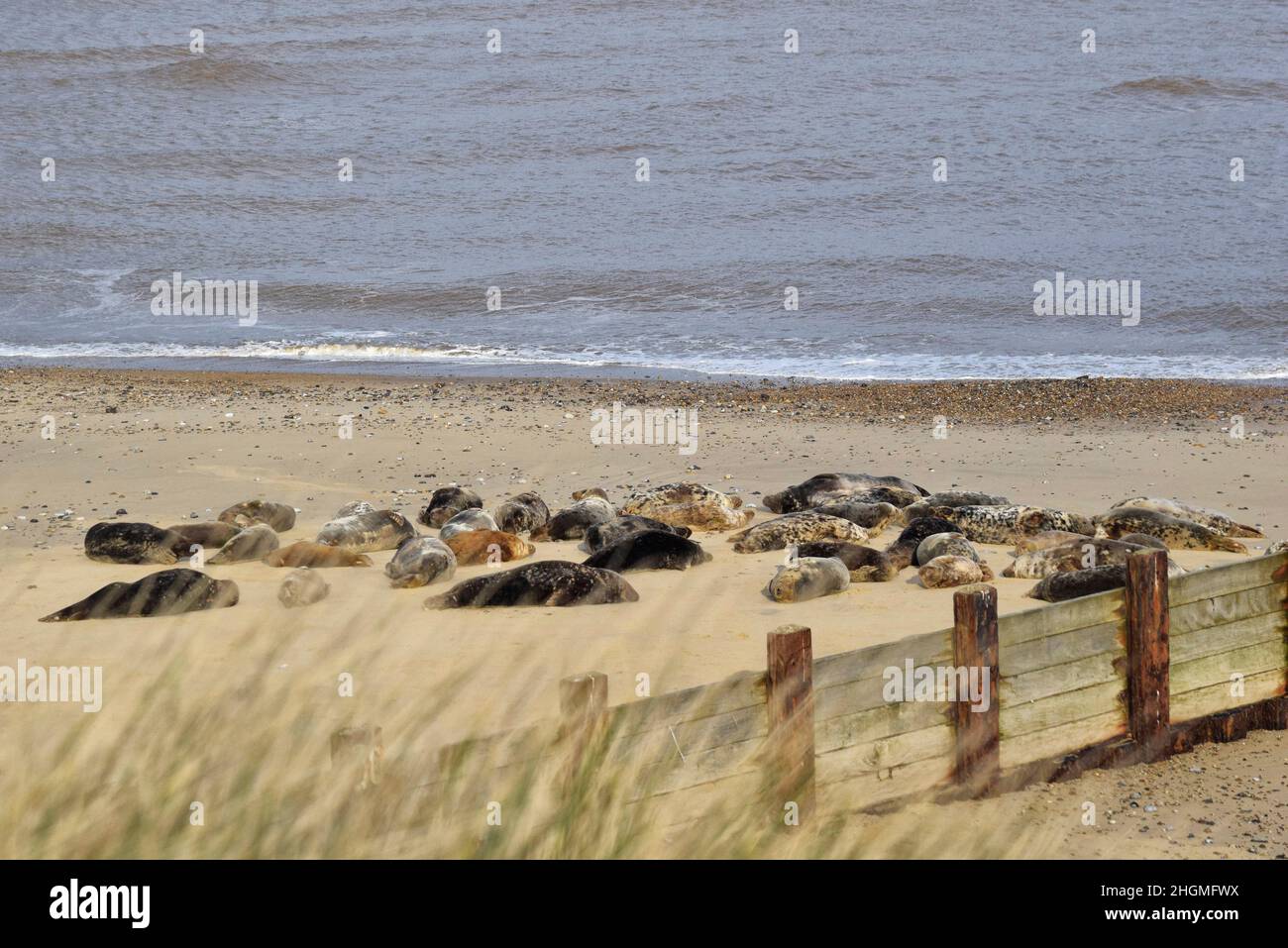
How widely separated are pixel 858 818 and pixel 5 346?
2156 centimetres

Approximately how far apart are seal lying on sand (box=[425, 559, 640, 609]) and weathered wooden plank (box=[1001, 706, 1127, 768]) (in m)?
2.82

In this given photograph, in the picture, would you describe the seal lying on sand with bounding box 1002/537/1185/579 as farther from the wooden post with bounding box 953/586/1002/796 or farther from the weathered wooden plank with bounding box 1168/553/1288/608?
the wooden post with bounding box 953/586/1002/796

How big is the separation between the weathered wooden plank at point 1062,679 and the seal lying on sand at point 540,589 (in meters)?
2.81

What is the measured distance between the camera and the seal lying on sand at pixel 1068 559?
9.12m

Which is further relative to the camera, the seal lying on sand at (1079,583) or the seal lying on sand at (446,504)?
the seal lying on sand at (446,504)

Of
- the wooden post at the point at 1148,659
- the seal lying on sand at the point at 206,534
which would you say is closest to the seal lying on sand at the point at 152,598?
the seal lying on sand at the point at 206,534

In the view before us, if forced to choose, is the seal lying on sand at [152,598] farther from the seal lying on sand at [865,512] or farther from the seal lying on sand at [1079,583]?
the seal lying on sand at [1079,583]

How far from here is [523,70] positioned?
4369 centimetres

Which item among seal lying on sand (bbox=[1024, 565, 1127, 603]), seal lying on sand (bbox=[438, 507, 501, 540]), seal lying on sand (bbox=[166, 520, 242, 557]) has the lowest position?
seal lying on sand (bbox=[1024, 565, 1127, 603])

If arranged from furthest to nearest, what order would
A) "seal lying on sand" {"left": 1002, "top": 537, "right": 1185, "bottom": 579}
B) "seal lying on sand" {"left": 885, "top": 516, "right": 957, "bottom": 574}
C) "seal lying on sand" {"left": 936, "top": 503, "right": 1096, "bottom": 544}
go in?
"seal lying on sand" {"left": 936, "top": 503, "right": 1096, "bottom": 544} → "seal lying on sand" {"left": 885, "top": 516, "right": 957, "bottom": 574} → "seal lying on sand" {"left": 1002, "top": 537, "right": 1185, "bottom": 579}

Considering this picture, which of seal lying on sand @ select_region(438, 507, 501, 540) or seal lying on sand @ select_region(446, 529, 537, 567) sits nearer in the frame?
seal lying on sand @ select_region(446, 529, 537, 567)

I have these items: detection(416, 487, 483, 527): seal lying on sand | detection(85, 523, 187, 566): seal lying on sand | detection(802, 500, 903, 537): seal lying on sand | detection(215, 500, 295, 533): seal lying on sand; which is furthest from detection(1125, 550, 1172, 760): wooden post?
detection(215, 500, 295, 533): seal lying on sand

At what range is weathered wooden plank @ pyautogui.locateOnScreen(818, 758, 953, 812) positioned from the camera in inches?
228
